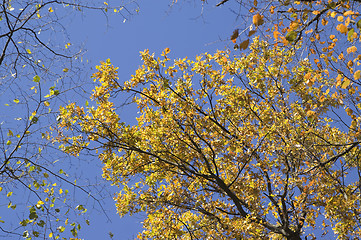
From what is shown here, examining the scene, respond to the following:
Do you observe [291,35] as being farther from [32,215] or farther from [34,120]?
[32,215]

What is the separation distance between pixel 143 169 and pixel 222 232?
262 cm

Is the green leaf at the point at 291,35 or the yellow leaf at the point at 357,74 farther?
the yellow leaf at the point at 357,74

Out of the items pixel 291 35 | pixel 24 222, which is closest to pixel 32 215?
pixel 24 222

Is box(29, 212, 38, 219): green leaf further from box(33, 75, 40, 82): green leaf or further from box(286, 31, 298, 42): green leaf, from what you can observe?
box(286, 31, 298, 42): green leaf

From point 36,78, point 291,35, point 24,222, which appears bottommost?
point 24,222

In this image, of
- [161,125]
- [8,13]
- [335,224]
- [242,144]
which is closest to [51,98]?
[8,13]

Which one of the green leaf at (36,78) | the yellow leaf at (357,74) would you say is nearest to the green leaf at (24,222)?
the green leaf at (36,78)

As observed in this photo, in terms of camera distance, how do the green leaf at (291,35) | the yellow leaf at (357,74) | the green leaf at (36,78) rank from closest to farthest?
the green leaf at (291,35), the yellow leaf at (357,74), the green leaf at (36,78)

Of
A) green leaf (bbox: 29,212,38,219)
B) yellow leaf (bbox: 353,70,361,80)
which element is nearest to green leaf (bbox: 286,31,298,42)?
yellow leaf (bbox: 353,70,361,80)

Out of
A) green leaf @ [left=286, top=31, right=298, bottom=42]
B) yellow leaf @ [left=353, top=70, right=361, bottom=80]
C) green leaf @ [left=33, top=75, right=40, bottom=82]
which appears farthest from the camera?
green leaf @ [left=33, top=75, right=40, bottom=82]

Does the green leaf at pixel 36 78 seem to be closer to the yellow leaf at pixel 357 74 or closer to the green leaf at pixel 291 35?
the green leaf at pixel 291 35

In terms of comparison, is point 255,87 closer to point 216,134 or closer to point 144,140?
point 216,134

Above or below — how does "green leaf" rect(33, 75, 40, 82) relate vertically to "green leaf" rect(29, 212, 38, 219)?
above

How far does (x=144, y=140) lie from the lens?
9477 millimetres
